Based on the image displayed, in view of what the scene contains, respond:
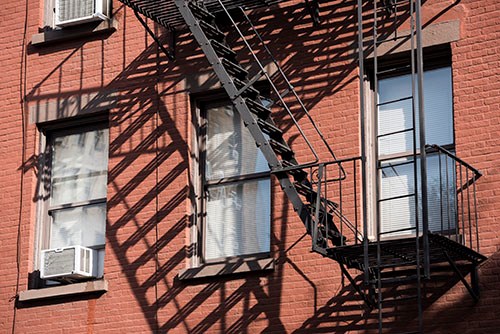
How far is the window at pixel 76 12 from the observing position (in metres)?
16.5

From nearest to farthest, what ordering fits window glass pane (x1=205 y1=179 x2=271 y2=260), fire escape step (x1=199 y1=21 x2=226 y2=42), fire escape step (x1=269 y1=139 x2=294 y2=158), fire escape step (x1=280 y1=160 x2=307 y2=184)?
fire escape step (x1=280 y1=160 x2=307 y2=184) → fire escape step (x1=269 y1=139 x2=294 y2=158) → fire escape step (x1=199 y1=21 x2=226 y2=42) → window glass pane (x1=205 y1=179 x2=271 y2=260)

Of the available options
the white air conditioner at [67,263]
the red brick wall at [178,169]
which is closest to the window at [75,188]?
the red brick wall at [178,169]

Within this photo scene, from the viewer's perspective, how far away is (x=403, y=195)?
1394 cm

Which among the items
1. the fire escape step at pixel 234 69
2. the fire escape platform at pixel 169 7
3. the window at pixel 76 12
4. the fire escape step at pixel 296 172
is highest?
the window at pixel 76 12

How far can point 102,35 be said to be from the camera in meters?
16.6

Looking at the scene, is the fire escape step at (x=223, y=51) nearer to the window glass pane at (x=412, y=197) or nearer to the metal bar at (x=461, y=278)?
the window glass pane at (x=412, y=197)

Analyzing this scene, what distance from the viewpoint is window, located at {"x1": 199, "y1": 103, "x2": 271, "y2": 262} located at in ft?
49.2

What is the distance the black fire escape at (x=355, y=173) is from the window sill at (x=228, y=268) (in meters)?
0.87

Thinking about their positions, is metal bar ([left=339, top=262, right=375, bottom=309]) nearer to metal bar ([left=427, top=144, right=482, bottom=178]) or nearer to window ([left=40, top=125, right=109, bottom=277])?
metal bar ([left=427, top=144, right=482, bottom=178])

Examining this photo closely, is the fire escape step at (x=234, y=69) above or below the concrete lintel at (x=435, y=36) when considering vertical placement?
below

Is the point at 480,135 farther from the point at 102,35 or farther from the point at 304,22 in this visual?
the point at 102,35

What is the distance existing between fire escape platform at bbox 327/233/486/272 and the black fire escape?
11 millimetres

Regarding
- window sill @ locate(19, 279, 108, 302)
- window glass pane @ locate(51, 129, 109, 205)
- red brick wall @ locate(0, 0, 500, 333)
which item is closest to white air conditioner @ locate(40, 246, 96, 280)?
window sill @ locate(19, 279, 108, 302)

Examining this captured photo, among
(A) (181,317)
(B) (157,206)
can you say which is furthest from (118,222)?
(A) (181,317)
